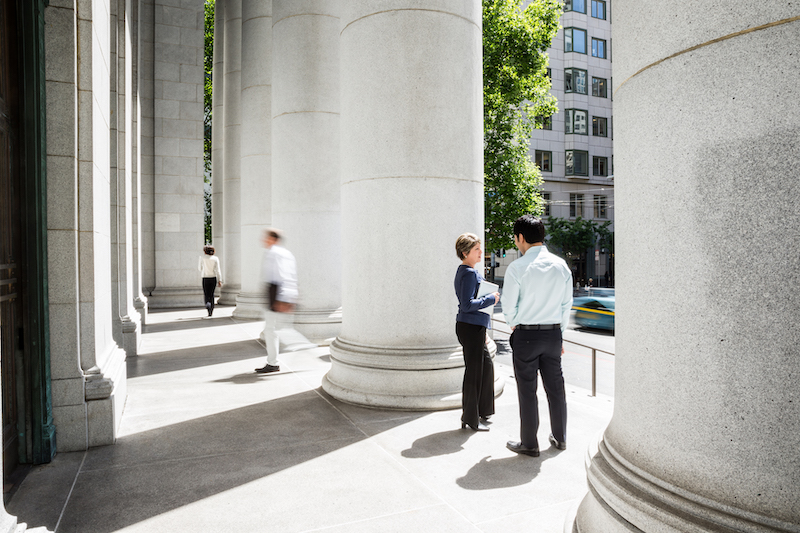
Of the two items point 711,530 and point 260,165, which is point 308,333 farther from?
point 711,530

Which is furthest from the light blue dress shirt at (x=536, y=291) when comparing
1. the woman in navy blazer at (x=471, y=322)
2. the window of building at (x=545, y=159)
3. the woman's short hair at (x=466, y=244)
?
the window of building at (x=545, y=159)

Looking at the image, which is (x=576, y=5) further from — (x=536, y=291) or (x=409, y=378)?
(x=536, y=291)

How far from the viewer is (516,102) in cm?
3050

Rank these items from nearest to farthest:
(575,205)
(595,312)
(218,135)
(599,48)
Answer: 1. (595,312)
2. (218,135)
3. (575,205)
4. (599,48)

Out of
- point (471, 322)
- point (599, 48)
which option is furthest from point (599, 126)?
point (471, 322)

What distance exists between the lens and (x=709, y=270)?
2449mm

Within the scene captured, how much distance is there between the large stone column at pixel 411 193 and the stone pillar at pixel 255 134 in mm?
10897

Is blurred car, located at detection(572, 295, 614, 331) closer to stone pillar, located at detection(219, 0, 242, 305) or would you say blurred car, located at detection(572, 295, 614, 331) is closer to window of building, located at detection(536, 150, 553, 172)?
stone pillar, located at detection(219, 0, 242, 305)

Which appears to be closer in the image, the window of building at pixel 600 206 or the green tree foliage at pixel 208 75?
the green tree foliage at pixel 208 75

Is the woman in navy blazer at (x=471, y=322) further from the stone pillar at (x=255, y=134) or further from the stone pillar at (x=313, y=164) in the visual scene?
the stone pillar at (x=255, y=134)

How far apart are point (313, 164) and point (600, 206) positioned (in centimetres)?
5278

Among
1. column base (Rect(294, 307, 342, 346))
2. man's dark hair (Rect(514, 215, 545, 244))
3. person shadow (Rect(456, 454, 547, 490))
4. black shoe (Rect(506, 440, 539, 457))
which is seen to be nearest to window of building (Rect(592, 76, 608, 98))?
column base (Rect(294, 307, 342, 346))

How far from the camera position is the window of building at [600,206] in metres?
59.0

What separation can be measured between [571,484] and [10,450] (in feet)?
16.1
